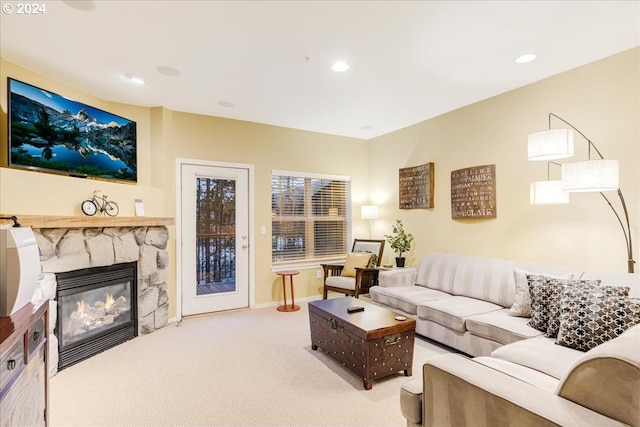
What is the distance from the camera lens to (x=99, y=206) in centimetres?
328

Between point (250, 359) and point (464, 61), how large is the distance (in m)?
3.30

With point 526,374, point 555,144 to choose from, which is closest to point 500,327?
point 526,374

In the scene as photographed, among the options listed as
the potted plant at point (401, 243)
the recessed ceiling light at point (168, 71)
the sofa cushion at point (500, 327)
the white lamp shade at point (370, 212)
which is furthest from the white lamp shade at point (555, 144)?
the recessed ceiling light at point (168, 71)

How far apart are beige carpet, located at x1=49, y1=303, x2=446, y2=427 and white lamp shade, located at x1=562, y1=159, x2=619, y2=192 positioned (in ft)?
→ 6.10

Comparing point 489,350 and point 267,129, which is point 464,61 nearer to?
point 489,350

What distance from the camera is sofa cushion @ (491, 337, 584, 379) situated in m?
1.78

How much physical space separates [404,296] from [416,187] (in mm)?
1750

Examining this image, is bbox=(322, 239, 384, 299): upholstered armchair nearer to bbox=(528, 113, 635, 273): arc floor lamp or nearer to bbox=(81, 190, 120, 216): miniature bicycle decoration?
bbox=(528, 113, 635, 273): arc floor lamp

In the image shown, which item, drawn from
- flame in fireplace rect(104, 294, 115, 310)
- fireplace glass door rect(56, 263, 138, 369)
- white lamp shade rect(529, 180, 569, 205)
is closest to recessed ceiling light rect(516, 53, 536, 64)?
white lamp shade rect(529, 180, 569, 205)

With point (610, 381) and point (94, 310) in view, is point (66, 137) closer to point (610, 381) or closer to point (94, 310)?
point (94, 310)

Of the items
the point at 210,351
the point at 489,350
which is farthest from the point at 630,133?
the point at 210,351

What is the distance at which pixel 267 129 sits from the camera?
479cm

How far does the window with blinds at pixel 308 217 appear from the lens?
195 inches

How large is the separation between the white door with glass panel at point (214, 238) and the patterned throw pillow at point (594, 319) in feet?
12.0
